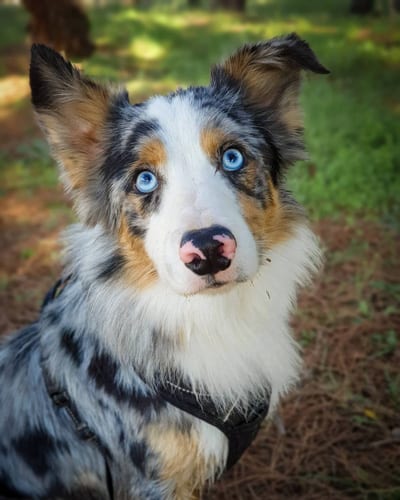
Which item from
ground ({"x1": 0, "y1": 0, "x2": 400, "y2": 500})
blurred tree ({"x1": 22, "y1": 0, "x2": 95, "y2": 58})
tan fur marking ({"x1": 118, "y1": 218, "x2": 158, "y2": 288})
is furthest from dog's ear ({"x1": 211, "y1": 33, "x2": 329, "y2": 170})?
blurred tree ({"x1": 22, "y1": 0, "x2": 95, "y2": 58})

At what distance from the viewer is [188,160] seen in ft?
8.08

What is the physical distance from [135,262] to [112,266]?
14cm

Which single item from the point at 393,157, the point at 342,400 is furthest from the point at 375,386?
the point at 393,157

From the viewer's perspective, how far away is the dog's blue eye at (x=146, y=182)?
2541 mm

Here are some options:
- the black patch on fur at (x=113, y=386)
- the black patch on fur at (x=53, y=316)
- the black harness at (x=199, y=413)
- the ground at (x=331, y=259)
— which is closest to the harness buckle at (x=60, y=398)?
the black harness at (x=199, y=413)

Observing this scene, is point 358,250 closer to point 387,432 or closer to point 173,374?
point 387,432

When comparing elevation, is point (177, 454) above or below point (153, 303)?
below

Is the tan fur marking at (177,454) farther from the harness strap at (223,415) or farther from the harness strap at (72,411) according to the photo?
the harness strap at (72,411)

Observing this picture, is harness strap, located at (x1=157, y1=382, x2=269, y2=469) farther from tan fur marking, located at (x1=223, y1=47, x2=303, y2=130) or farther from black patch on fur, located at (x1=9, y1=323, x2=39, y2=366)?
tan fur marking, located at (x1=223, y1=47, x2=303, y2=130)

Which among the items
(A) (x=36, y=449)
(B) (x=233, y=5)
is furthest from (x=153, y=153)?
(B) (x=233, y=5)

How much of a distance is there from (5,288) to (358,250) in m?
3.73

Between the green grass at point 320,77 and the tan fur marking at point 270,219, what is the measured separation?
171cm

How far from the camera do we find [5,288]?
5.46 metres

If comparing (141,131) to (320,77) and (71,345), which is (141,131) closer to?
(71,345)
